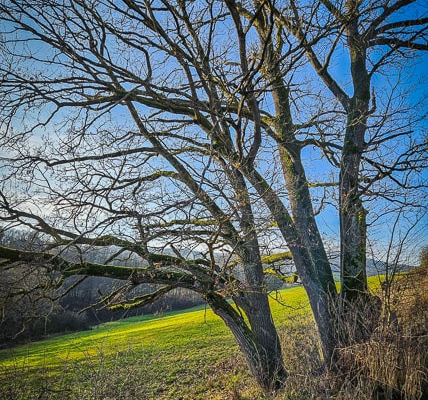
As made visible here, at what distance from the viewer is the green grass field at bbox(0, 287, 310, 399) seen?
210 inches

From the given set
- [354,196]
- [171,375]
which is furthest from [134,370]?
[171,375]

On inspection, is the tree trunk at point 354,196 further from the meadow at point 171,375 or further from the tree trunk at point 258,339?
the tree trunk at point 258,339

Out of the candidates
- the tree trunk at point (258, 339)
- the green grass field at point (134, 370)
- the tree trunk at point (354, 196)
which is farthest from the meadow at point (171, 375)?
the tree trunk at point (354, 196)

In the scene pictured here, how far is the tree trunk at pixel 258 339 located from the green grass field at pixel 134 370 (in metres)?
0.37

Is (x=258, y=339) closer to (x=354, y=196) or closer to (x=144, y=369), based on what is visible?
(x=354, y=196)

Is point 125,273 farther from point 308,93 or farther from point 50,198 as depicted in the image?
point 308,93

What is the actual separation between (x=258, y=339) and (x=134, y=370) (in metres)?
2.60

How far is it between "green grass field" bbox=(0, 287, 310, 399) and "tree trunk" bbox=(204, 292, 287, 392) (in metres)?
0.37

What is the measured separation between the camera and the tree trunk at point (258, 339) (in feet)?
19.3

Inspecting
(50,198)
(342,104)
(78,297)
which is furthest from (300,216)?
(78,297)

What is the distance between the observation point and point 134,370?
5734mm

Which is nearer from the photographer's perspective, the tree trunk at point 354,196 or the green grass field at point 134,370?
the green grass field at point 134,370

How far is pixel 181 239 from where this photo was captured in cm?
320

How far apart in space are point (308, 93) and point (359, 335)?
4.59 meters
